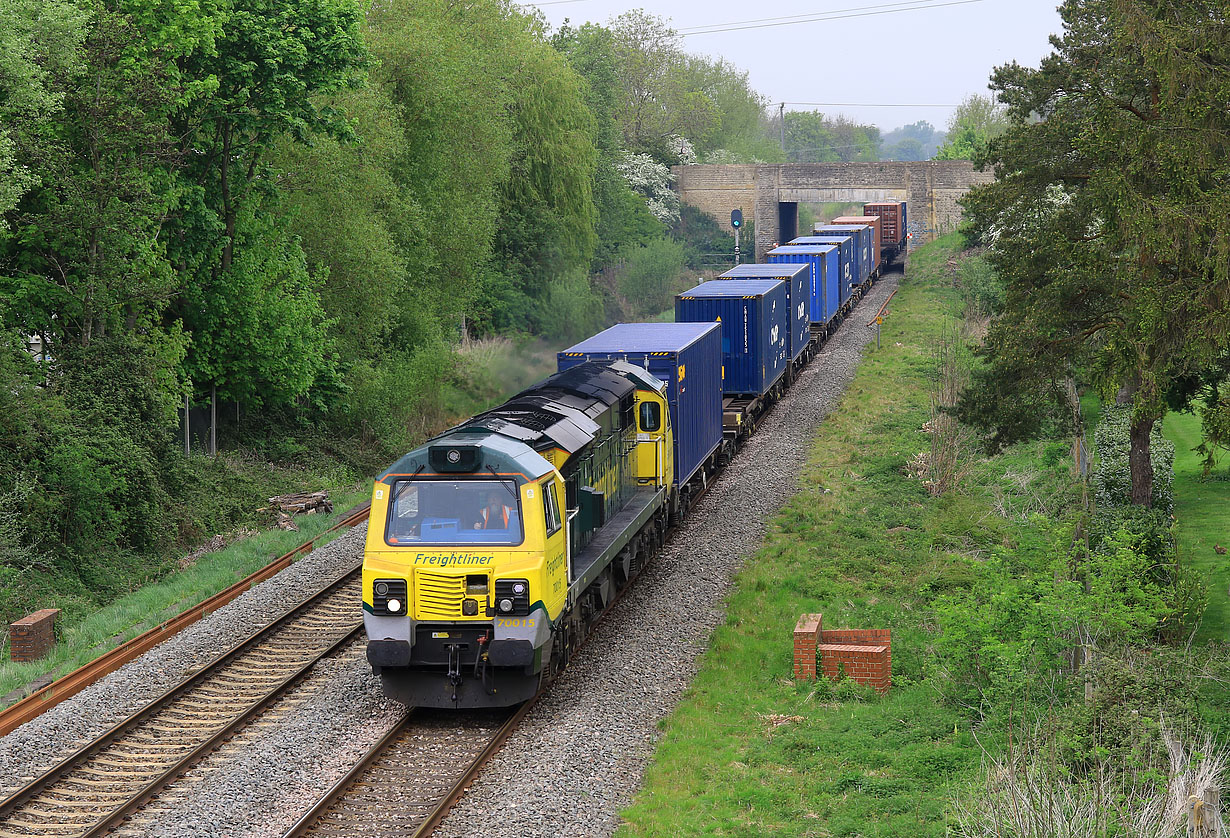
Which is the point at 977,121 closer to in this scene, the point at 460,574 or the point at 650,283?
the point at 650,283

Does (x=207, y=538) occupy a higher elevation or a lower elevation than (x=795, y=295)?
lower

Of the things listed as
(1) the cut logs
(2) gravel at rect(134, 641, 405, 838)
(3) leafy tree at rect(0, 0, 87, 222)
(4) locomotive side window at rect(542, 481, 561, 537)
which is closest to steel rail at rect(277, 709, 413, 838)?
(2) gravel at rect(134, 641, 405, 838)

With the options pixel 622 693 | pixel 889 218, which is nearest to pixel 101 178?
pixel 622 693

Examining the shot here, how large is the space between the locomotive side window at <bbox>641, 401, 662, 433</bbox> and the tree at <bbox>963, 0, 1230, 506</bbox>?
6138mm

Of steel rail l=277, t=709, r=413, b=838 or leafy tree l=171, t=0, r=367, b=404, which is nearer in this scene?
steel rail l=277, t=709, r=413, b=838

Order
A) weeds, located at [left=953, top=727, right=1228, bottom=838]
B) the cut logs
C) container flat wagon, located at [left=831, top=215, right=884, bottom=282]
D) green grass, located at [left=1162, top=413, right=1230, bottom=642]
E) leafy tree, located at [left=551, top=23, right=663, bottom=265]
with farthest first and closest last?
1. container flat wagon, located at [left=831, top=215, right=884, bottom=282]
2. leafy tree, located at [left=551, top=23, right=663, bottom=265]
3. the cut logs
4. green grass, located at [left=1162, top=413, right=1230, bottom=642]
5. weeds, located at [left=953, top=727, right=1228, bottom=838]

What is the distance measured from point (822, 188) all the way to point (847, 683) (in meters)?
66.4

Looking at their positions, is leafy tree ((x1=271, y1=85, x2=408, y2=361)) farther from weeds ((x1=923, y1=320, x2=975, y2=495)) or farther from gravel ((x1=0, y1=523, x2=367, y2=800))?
weeds ((x1=923, y1=320, x2=975, y2=495))

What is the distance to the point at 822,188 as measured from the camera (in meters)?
77.4

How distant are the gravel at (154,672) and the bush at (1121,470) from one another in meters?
13.5

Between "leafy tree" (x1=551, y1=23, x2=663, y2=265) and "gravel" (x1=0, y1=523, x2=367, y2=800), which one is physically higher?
"leafy tree" (x1=551, y1=23, x2=663, y2=265)

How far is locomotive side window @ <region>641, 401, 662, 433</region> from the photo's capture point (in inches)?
771

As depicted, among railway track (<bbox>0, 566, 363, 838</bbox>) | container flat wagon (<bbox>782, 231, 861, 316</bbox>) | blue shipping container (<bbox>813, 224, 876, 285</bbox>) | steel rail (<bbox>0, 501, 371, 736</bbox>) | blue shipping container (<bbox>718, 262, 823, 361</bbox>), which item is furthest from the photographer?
blue shipping container (<bbox>813, 224, 876, 285</bbox>)

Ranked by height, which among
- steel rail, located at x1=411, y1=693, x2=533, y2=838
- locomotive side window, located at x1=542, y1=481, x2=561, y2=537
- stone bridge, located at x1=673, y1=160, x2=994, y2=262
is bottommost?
steel rail, located at x1=411, y1=693, x2=533, y2=838
